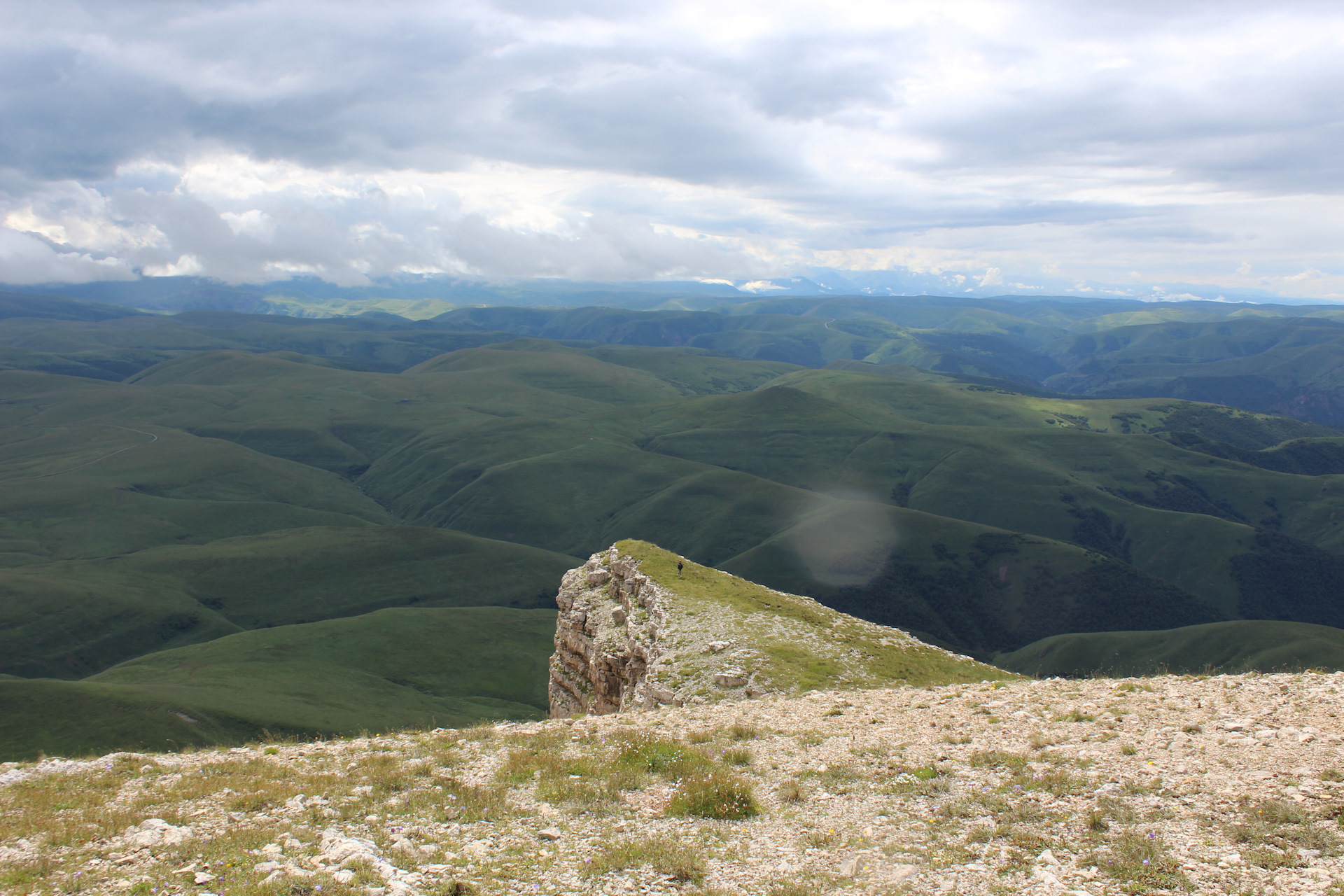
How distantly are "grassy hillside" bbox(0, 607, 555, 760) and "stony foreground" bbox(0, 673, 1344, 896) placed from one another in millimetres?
50978

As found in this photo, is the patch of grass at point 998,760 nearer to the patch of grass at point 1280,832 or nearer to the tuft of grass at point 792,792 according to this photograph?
the tuft of grass at point 792,792

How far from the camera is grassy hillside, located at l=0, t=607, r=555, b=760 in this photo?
97.9 m

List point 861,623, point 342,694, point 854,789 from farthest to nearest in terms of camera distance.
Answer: point 342,694 < point 861,623 < point 854,789

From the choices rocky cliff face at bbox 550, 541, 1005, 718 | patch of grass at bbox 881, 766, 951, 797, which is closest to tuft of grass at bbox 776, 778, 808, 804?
patch of grass at bbox 881, 766, 951, 797

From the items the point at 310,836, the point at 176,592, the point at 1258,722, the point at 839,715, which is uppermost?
the point at 1258,722

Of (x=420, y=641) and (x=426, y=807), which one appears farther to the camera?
(x=420, y=641)

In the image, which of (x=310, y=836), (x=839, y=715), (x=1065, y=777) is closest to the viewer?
(x=310, y=836)

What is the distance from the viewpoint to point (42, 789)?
19812mm

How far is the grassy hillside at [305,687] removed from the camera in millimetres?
97938

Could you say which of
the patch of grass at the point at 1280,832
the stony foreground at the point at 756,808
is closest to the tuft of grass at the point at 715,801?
the stony foreground at the point at 756,808

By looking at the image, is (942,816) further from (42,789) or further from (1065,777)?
(42,789)

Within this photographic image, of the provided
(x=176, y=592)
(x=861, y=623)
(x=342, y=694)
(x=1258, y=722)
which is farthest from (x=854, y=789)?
(x=176, y=592)

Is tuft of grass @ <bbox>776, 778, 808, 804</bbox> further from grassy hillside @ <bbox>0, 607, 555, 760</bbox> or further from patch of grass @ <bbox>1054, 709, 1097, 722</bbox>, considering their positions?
grassy hillside @ <bbox>0, 607, 555, 760</bbox>

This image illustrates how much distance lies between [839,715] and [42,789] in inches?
963
